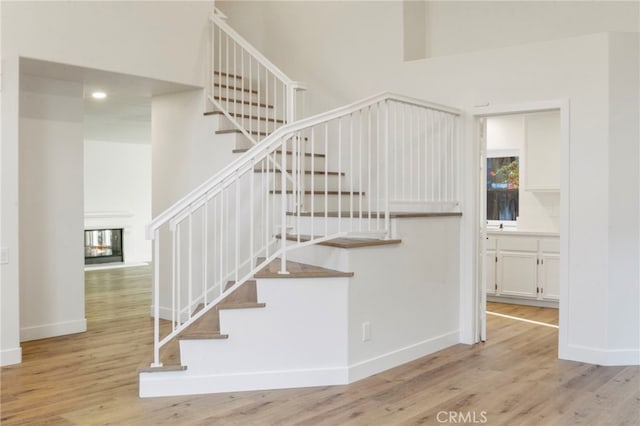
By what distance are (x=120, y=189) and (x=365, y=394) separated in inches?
321

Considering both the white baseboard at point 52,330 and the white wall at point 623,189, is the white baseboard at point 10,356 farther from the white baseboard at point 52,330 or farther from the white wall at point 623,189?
the white wall at point 623,189

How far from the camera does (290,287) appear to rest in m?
3.56

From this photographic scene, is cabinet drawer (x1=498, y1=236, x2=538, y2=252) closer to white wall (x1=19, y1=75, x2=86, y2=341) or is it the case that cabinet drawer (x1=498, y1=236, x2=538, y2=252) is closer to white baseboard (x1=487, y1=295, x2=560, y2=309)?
white baseboard (x1=487, y1=295, x2=560, y2=309)

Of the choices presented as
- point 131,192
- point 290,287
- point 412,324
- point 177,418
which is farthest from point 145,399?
point 131,192

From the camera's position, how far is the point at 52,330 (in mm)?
4926

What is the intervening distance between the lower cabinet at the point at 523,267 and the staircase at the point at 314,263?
6.40ft

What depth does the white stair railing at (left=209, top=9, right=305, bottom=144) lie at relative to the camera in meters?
5.09

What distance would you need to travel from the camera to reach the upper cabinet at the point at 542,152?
6.48 metres

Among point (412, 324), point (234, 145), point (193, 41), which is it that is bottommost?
point (412, 324)

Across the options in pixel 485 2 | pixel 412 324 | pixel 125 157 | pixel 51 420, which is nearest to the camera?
pixel 51 420

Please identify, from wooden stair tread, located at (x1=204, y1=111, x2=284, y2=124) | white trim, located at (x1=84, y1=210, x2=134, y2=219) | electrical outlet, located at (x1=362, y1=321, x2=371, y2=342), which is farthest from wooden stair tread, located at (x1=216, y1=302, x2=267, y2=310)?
white trim, located at (x1=84, y1=210, x2=134, y2=219)

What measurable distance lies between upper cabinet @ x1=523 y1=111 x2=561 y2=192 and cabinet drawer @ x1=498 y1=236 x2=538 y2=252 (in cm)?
64

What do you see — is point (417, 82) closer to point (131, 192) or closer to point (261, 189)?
point (261, 189)

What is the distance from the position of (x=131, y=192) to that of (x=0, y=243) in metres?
6.78
